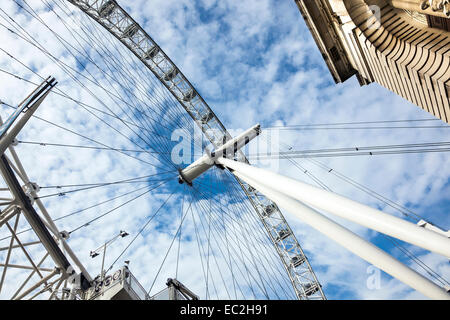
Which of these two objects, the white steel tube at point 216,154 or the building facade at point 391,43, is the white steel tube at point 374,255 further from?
the white steel tube at point 216,154

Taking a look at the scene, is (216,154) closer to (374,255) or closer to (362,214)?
(374,255)

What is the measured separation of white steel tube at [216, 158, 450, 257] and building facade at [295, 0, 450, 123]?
7.97 metres

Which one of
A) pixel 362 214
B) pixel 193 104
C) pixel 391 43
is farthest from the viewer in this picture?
pixel 193 104

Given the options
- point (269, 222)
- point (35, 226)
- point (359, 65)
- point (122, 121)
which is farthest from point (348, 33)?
point (269, 222)

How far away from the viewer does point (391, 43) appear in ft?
46.1

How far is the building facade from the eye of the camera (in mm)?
12109

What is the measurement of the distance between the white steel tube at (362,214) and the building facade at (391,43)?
797 centimetres

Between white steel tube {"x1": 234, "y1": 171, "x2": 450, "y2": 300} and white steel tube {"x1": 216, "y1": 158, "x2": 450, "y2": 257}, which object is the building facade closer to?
white steel tube {"x1": 234, "y1": 171, "x2": 450, "y2": 300}

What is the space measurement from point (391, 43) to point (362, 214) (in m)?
11.0

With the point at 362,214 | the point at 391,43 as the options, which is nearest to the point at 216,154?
the point at 391,43

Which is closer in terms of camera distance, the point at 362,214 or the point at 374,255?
the point at 362,214
